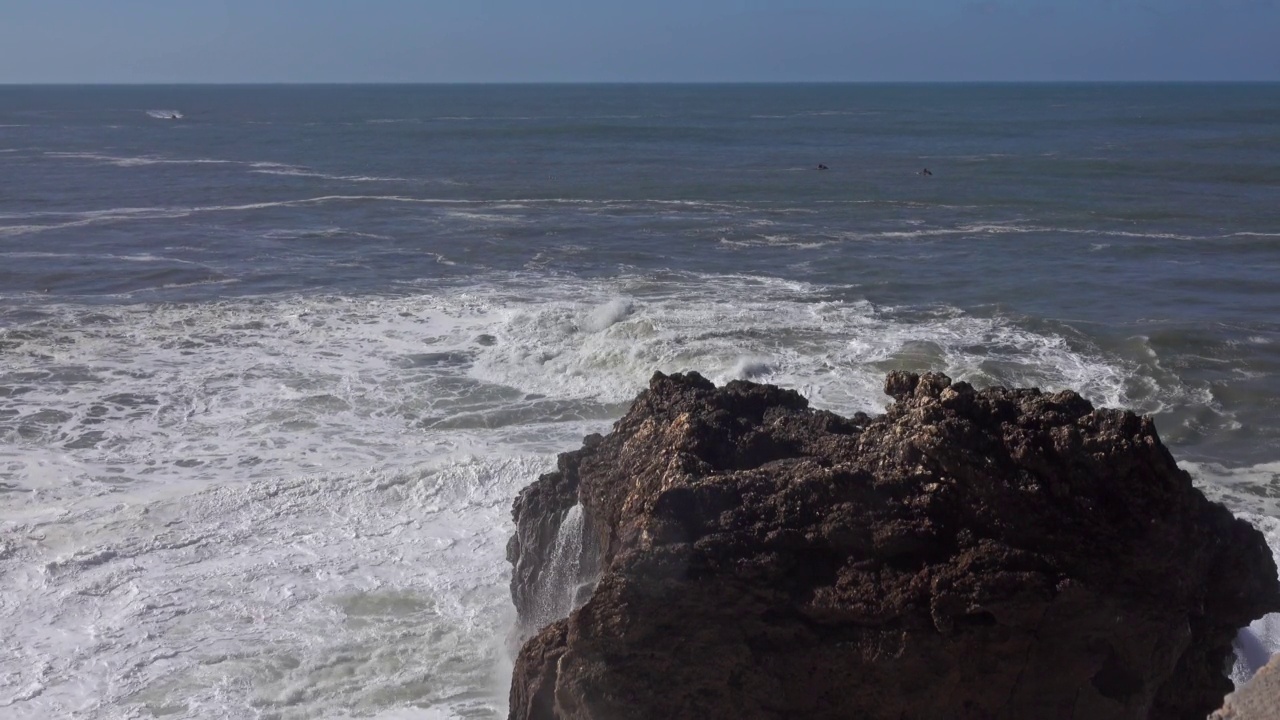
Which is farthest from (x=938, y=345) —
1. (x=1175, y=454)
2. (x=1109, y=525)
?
(x=1109, y=525)

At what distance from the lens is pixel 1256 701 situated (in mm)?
6746

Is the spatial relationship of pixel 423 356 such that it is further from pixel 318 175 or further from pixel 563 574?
pixel 318 175

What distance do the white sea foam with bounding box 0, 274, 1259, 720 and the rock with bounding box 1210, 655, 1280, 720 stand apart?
14.2 ft

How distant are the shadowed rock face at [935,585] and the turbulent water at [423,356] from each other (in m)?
2.44

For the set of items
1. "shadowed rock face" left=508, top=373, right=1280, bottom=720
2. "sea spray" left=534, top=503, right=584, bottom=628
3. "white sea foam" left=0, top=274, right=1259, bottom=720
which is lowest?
"white sea foam" left=0, top=274, right=1259, bottom=720

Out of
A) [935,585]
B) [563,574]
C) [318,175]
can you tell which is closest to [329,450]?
[563,574]

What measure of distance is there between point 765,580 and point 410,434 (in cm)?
789

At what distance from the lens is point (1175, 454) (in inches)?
479

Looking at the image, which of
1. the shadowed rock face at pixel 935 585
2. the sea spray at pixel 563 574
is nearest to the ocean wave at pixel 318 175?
the sea spray at pixel 563 574

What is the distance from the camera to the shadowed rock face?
5.21 meters

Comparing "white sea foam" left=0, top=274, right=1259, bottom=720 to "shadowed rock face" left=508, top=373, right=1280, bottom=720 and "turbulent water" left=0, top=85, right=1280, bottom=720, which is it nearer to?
"turbulent water" left=0, top=85, right=1280, bottom=720

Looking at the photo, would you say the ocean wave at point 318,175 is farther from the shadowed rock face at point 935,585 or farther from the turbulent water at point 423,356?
the shadowed rock face at point 935,585

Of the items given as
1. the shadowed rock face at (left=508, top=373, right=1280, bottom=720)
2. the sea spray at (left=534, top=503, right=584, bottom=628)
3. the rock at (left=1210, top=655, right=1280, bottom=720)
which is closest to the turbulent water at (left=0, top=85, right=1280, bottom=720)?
the sea spray at (left=534, top=503, right=584, bottom=628)

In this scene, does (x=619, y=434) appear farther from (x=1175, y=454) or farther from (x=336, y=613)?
(x=1175, y=454)
